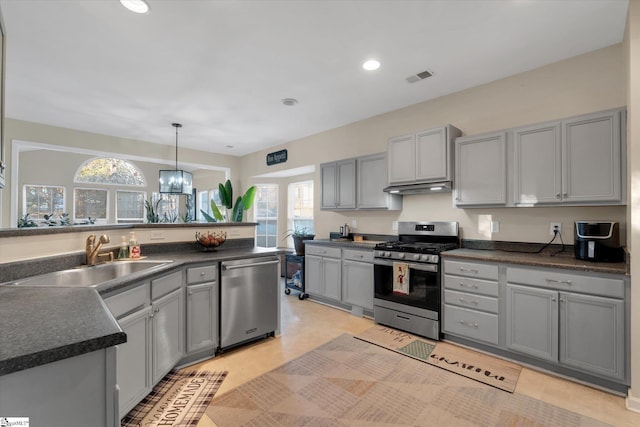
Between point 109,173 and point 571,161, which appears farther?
point 109,173

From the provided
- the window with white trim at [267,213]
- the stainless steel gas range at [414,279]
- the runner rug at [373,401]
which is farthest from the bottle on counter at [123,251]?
the window with white trim at [267,213]

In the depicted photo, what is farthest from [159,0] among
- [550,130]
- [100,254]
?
[550,130]

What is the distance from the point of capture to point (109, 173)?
8.46 metres

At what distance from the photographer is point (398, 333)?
337 centimetres

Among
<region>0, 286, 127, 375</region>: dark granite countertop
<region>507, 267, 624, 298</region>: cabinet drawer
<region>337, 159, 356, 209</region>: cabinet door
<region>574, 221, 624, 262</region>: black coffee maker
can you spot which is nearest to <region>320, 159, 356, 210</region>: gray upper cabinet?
<region>337, 159, 356, 209</region>: cabinet door

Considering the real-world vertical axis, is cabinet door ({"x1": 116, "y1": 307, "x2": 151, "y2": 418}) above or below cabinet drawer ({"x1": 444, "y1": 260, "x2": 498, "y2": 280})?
below

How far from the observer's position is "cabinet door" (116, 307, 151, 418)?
1.80 m

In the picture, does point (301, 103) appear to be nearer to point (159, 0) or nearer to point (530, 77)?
point (159, 0)

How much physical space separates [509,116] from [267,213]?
16.5 feet

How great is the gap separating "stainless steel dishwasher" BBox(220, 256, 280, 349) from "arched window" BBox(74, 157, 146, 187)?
7.29 metres

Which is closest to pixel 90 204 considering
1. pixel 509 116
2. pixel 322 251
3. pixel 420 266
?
pixel 322 251

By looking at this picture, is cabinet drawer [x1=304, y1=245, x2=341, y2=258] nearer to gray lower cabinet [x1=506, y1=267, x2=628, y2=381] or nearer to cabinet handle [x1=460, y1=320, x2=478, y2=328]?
cabinet handle [x1=460, y1=320, x2=478, y2=328]

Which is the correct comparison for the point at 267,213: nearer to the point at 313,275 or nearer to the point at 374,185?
the point at 313,275

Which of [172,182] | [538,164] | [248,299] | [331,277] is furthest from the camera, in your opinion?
[172,182]
